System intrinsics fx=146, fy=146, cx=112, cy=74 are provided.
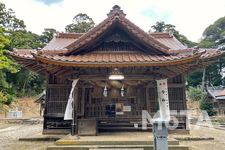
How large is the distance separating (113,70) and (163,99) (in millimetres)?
2702

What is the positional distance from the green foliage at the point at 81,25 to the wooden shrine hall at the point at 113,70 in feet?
111

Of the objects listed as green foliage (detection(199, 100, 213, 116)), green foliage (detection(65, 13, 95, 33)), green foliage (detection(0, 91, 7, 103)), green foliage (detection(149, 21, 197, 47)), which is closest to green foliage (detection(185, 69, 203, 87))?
green foliage (detection(149, 21, 197, 47))

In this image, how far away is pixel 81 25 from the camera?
142ft

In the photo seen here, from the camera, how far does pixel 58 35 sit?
11977 mm

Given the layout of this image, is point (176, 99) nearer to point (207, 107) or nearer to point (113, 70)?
point (113, 70)

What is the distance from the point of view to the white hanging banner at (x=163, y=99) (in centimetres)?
676

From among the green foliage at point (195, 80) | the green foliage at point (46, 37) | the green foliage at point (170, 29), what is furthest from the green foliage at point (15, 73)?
the green foliage at point (195, 80)

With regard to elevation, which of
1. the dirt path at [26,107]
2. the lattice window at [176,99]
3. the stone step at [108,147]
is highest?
the lattice window at [176,99]

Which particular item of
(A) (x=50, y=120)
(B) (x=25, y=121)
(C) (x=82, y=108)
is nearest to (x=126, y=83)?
(C) (x=82, y=108)

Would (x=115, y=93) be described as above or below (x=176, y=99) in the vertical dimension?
above

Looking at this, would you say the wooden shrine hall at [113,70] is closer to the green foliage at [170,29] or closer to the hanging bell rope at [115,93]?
the hanging bell rope at [115,93]

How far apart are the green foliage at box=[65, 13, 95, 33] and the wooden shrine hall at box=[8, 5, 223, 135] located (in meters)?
33.9

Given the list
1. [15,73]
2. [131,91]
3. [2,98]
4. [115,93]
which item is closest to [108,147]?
[115,93]

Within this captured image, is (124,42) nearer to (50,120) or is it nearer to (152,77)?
(152,77)
